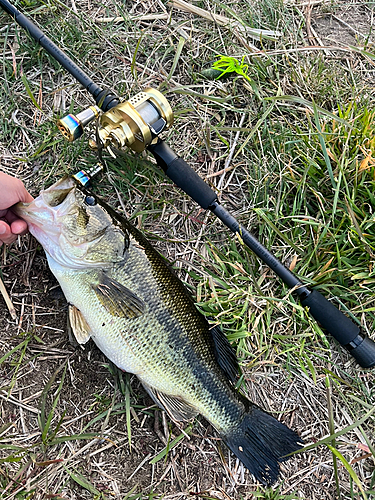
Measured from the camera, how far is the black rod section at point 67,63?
2891 mm

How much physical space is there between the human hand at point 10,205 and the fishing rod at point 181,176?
1.32 ft

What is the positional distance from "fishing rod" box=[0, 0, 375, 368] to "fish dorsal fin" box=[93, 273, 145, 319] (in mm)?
787

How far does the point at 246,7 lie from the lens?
3.57 metres

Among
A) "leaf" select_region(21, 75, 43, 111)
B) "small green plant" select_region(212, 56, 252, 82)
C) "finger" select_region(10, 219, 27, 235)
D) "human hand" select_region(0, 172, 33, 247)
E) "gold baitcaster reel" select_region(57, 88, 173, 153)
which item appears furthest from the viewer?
"small green plant" select_region(212, 56, 252, 82)

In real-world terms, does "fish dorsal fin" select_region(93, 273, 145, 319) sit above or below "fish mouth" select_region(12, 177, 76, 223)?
below

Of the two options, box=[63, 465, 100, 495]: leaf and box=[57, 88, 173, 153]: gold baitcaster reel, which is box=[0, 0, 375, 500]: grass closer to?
box=[63, 465, 100, 495]: leaf

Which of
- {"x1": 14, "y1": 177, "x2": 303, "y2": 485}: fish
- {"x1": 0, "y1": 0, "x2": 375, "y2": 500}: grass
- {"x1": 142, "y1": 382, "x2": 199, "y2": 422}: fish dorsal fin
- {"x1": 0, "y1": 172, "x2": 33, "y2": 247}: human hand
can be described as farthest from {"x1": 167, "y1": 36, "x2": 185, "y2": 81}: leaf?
{"x1": 142, "y1": 382, "x2": 199, "y2": 422}: fish dorsal fin

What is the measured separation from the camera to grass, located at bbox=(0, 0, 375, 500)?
9.49 ft

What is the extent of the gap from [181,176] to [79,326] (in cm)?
127

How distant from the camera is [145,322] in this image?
268 cm

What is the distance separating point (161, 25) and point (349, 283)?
8.86 feet

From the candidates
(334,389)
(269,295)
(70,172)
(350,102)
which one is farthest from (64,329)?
(350,102)

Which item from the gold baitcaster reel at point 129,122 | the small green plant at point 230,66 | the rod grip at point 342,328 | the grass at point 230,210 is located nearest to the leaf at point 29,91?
the grass at point 230,210

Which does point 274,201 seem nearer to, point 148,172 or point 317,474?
point 148,172
